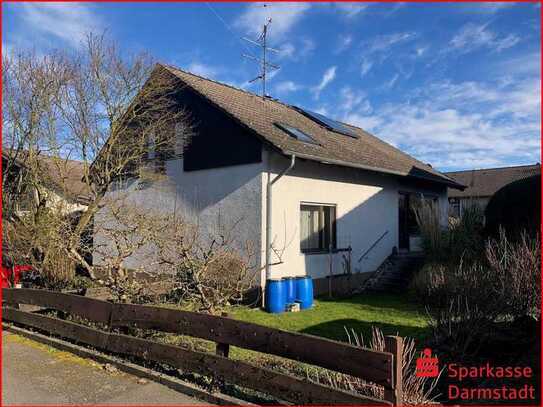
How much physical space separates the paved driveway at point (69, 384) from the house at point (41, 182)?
6174mm

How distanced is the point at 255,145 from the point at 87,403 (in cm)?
715

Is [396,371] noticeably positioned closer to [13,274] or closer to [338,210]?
[338,210]

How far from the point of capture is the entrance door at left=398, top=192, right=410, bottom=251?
50.0 ft

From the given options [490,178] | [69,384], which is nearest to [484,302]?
[69,384]

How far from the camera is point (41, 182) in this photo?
37.2 feet

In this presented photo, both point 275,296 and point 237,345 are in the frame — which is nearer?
point 237,345

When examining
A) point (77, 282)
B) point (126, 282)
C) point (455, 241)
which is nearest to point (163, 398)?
point (126, 282)

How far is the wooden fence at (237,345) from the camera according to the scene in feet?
12.1

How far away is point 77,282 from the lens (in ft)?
33.2

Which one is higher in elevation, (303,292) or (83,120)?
(83,120)

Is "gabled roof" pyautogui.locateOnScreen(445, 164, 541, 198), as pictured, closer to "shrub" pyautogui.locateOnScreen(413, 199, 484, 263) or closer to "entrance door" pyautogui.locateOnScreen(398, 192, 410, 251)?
"entrance door" pyautogui.locateOnScreen(398, 192, 410, 251)

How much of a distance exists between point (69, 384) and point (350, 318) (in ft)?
18.0

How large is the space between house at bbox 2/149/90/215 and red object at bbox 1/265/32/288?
1665 millimetres

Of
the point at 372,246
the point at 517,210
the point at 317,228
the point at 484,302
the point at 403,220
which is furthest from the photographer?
the point at 403,220
